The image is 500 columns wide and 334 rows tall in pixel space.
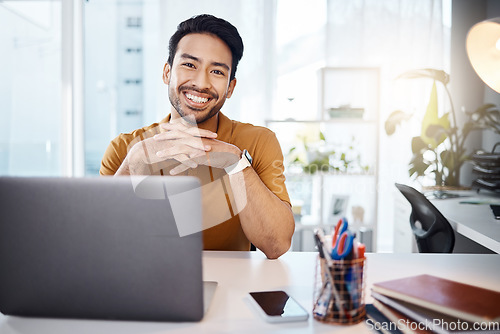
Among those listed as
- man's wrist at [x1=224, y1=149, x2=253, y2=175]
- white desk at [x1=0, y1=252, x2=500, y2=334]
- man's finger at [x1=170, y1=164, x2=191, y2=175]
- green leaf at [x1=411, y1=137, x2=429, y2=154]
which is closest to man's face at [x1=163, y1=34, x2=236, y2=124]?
man's finger at [x1=170, y1=164, x2=191, y2=175]

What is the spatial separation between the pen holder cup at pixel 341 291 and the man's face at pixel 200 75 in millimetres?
981

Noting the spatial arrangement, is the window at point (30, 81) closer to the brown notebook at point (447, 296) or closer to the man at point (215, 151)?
the man at point (215, 151)

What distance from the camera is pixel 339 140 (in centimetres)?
369

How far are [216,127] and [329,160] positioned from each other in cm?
185

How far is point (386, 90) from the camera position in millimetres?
3721

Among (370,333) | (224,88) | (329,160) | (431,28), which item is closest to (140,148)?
(224,88)

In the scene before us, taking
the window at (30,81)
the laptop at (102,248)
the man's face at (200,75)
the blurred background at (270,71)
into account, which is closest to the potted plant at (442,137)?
the blurred background at (270,71)

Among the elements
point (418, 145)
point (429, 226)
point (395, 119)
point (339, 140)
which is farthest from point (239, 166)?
point (339, 140)

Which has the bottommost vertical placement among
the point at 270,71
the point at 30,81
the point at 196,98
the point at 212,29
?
the point at 196,98

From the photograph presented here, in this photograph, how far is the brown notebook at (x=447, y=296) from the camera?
654 millimetres

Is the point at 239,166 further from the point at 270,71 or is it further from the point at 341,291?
the point at 270,71

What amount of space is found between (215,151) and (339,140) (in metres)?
2.61

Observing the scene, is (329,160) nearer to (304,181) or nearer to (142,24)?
(304,181)

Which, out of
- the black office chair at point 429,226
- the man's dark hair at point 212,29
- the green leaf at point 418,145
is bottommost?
the black office chair at point 429,226
